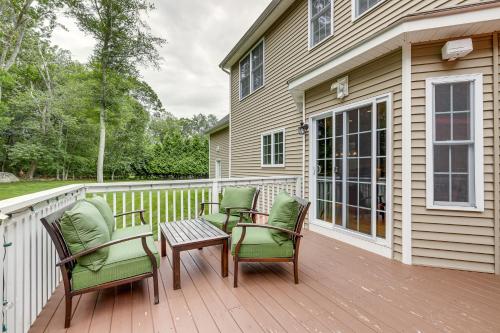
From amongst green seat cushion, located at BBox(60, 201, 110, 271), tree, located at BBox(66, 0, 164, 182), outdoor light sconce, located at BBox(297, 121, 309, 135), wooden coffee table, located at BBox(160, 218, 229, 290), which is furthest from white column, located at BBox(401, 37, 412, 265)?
tree, located at BBox(66, 0, 164, 182)

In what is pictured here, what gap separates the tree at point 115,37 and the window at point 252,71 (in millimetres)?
7783

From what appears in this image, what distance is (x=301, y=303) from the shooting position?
220 cm

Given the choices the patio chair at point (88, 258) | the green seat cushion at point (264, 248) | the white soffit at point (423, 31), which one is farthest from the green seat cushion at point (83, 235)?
the white soffit at point (423, 31)

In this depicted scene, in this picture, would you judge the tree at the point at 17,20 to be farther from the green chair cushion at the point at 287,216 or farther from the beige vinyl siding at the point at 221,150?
the green chair cushion at the point at 287,216

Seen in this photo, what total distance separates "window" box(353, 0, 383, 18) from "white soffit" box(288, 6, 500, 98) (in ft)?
4.00

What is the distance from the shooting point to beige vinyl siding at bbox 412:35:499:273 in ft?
9.20

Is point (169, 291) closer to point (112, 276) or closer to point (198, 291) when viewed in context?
point (198, 291)

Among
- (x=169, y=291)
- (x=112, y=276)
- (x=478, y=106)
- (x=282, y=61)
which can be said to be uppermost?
(x=282, y=61)

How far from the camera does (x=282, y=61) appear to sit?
649 centimetres

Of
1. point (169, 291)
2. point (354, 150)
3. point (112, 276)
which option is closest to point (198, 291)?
point (169, 291)

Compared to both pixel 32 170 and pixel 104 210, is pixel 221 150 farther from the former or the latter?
pixel 32 170

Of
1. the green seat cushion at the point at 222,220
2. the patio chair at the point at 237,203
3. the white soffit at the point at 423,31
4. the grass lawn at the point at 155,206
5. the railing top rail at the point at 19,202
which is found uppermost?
the white soffit at the point at 423,31

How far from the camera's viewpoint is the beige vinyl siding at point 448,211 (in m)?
2.80

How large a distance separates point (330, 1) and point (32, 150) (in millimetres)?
21332
